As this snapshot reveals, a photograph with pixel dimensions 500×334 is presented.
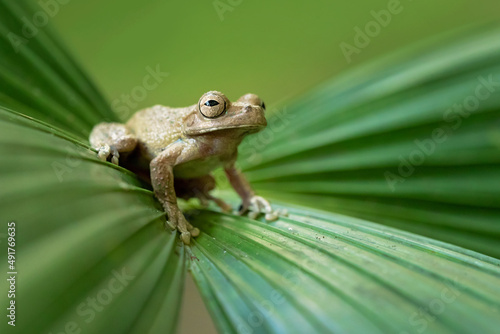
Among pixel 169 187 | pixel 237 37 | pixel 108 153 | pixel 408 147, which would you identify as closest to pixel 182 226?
pixel 169 187

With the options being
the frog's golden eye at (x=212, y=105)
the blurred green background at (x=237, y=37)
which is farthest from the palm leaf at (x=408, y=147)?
the blurred green background at (x=237, y=37)

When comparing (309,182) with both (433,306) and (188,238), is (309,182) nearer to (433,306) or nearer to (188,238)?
(188,238)

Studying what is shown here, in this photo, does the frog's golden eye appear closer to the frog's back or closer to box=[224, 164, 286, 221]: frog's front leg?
the frog's back

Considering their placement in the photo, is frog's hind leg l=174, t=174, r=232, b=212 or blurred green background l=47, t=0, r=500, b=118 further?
blurred green background l=47, t=0, r=500, b=118

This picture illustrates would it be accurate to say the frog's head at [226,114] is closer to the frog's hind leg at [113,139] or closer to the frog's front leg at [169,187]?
the frog's front leg at [169,187]

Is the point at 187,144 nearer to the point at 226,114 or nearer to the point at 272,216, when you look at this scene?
the point at 226,114

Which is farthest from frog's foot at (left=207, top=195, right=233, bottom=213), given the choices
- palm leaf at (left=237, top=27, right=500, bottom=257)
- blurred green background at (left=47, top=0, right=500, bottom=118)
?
blurred green background at (left=47, top=0, right=500, bottom=118)

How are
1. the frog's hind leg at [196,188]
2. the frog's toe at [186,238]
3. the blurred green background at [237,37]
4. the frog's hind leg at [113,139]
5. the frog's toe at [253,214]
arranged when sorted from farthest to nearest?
1. the blurred green background at [237,37]
2. the frog's hind leg at [196,188]
3. the frog's toe at [253,214]
4. the frog's hind leg at [113,139]
5. the frog's toe at [186,238]
